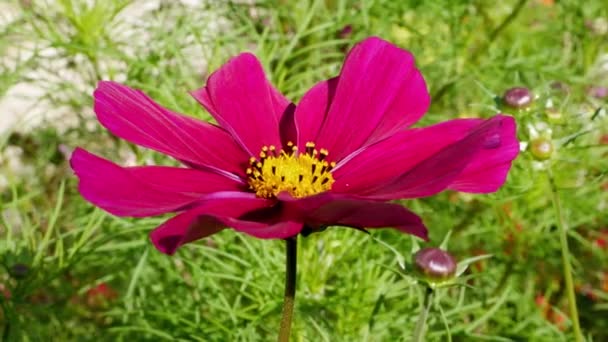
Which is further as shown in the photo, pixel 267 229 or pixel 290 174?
pixel 290 174

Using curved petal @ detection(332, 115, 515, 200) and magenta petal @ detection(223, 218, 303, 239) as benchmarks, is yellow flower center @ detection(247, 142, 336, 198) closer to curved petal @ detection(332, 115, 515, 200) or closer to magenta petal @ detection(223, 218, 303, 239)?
curved petal @ detection(332, 115, 515, 200)

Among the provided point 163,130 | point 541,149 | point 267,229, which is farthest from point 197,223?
point 541,149

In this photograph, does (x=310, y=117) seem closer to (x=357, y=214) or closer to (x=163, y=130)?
(x=163, y=130)

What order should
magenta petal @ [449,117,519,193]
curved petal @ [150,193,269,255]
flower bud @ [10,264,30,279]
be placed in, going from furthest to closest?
1. flower bud @ [10,264,30,279]
2. magenta petal @ [449,117,519,193]
3. curved petal @ [150,193,269,255]

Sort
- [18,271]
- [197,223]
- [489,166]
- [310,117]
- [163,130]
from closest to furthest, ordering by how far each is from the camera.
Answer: [197,223] < [489,166] < [163,130] < [310,117] < [18,271]

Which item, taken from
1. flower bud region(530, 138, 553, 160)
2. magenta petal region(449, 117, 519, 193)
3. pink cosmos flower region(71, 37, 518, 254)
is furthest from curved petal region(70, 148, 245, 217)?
flower bud region(530, 138, 553, 160)

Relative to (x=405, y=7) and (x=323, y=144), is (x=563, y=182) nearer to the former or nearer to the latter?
(x=405, y=7)
